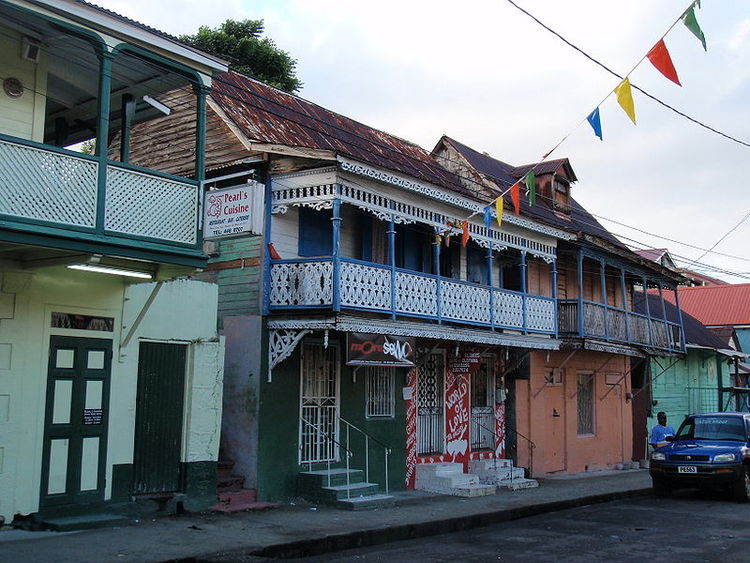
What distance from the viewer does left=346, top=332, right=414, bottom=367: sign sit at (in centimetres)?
1409

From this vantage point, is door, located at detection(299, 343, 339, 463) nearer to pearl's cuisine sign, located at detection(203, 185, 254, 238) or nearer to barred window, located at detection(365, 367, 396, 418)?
barred window, located at detection(365, 367, 396, 418)

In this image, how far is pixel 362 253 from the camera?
1603 centimetres

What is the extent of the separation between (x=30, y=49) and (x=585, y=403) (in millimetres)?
17363

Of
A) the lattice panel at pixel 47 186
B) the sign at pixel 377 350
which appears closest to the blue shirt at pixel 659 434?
the sign at pixel 377 350

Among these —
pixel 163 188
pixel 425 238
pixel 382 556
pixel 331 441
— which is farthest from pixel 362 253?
pixel 382 556

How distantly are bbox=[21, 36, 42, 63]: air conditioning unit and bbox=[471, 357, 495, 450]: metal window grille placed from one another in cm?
1178

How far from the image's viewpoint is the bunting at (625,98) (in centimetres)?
1057

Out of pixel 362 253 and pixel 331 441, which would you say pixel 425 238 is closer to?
pixel 362 253

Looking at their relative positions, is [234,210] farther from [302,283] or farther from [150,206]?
[150,206]

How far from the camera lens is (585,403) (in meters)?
23.1

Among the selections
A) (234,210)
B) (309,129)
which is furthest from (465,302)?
(234,210)

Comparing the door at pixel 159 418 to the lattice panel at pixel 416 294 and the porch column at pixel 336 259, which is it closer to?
the porch column at pixel 336 259

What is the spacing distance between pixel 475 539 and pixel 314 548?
2576 millimetres

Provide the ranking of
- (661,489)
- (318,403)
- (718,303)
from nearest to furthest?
(318,403) < (661,489) < (718,303)
